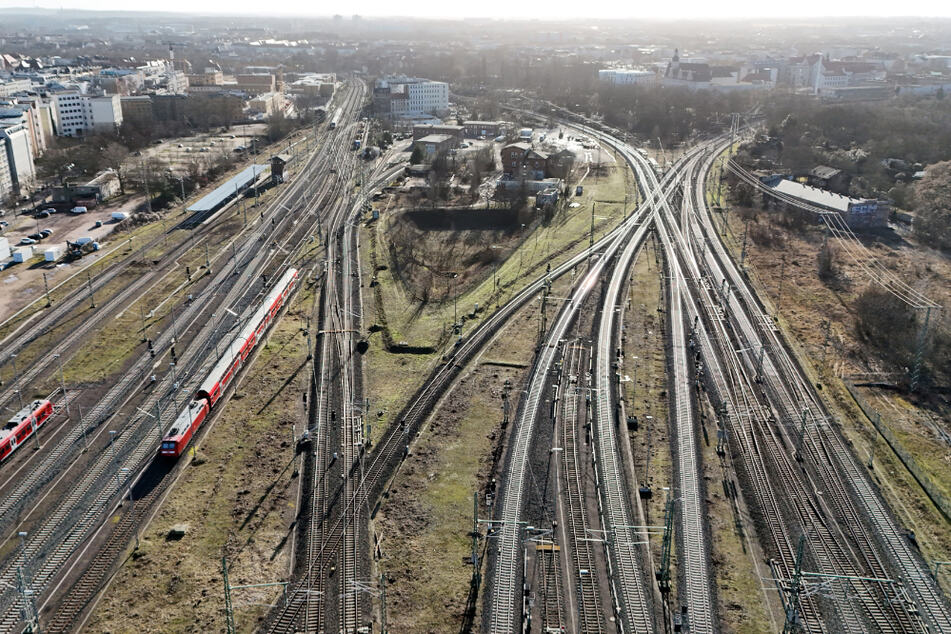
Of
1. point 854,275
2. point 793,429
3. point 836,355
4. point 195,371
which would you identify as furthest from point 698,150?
point 195,371

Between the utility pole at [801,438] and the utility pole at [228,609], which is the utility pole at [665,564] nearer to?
the utility pole at [801,438]

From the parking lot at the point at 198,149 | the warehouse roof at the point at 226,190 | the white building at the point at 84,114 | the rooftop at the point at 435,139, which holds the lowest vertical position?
the warehouse roof at the point at 226,190

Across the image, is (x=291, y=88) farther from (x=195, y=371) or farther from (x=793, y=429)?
(x=793, y=429)

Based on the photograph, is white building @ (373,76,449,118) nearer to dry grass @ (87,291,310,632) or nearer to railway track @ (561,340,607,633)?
railway track @ (561,340,607,633)

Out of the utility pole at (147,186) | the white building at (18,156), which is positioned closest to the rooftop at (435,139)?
the utility pole at (147,186)

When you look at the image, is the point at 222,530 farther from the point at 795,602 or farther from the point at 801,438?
the point at 801,438

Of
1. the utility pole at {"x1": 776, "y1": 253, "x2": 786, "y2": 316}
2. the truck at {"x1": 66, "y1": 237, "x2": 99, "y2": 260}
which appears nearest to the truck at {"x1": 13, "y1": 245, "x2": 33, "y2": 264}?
the truck at {"x1": 66, "y1": 237, "x2": 99, "y2": 260}
